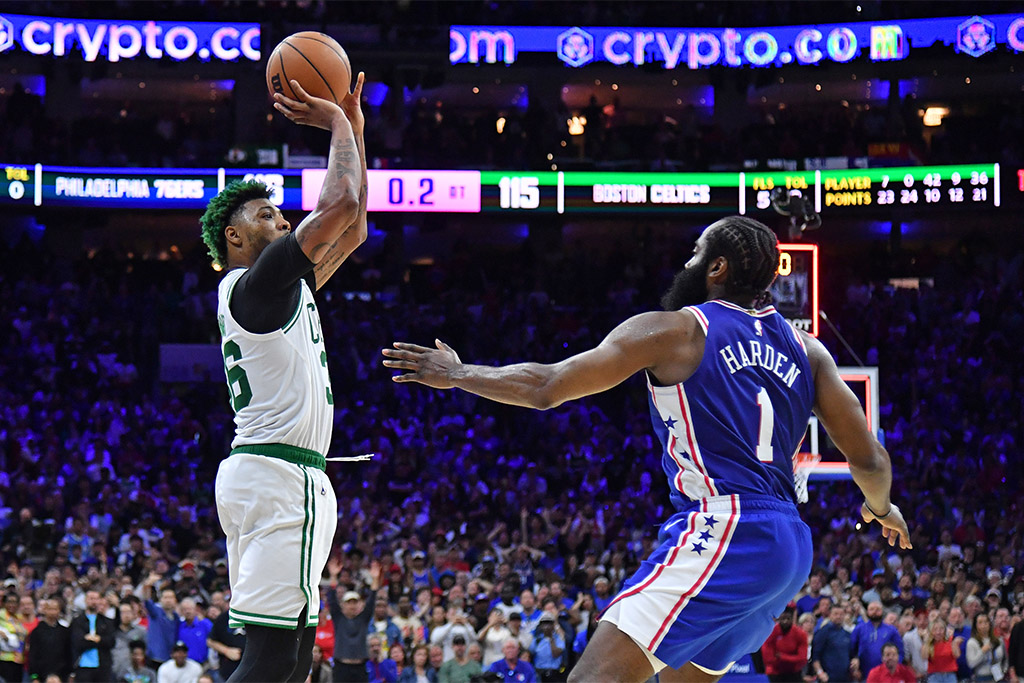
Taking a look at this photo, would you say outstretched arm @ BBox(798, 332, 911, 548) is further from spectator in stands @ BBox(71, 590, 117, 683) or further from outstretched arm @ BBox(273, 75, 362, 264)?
spectator in stands @ BBox(71, 590, 117, 683)

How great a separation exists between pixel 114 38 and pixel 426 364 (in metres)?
19.4

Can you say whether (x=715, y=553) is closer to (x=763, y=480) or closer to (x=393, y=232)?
(x=763, y=480)

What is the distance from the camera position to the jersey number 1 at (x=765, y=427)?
12.7 ft

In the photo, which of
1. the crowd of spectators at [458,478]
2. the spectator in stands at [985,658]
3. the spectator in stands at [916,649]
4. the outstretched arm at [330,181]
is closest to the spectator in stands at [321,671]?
the crowd of spectators at [458,478]

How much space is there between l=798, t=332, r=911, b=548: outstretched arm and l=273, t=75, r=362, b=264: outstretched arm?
5.42ft

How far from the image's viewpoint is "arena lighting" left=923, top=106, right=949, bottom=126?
23422mm

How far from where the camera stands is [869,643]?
37.9 ft


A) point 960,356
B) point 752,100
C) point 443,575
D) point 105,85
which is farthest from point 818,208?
point 105,85

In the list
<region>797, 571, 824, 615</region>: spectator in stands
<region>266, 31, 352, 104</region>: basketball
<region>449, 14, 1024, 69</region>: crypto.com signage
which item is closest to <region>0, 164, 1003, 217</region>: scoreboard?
<region>449, 14, 1024, 69</region>: crypto.com signage

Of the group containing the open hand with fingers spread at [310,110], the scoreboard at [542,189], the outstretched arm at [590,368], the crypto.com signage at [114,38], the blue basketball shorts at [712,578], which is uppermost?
the crypto.com signage at [114,38]

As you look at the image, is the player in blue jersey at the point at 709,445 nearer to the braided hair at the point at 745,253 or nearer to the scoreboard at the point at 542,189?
the braided hair at the point at 745,253

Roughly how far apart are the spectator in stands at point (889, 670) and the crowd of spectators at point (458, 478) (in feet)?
0.45

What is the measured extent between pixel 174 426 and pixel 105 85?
31.2ft

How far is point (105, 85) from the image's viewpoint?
24641 millimetres
